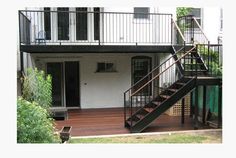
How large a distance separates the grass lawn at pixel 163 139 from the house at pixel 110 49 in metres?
1.61

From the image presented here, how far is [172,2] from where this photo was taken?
4.44 meters

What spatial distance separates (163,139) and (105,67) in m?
6.35

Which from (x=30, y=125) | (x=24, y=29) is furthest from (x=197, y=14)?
(x=30, y=125)

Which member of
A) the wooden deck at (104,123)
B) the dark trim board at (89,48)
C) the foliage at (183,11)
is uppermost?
the foliage at (183,11)

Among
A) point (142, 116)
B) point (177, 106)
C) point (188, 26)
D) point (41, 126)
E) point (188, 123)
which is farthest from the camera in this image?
point (188, 26)

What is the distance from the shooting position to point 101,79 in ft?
47.2

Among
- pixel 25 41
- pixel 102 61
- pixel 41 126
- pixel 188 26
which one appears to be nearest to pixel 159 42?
pixel 188 26

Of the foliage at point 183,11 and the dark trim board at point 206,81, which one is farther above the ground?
the foliage at point 183,11

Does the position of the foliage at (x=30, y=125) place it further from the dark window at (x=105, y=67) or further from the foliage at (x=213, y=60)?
the dark window at (x=105, y=67)

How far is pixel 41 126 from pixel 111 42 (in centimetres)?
757

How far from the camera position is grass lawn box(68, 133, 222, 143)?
337 inches

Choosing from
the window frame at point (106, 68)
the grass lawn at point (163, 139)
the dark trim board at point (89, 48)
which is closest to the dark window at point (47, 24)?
the dark trim board at point (89, 48)

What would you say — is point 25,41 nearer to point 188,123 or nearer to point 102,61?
point 102,61

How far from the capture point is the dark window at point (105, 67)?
47.2 feet
